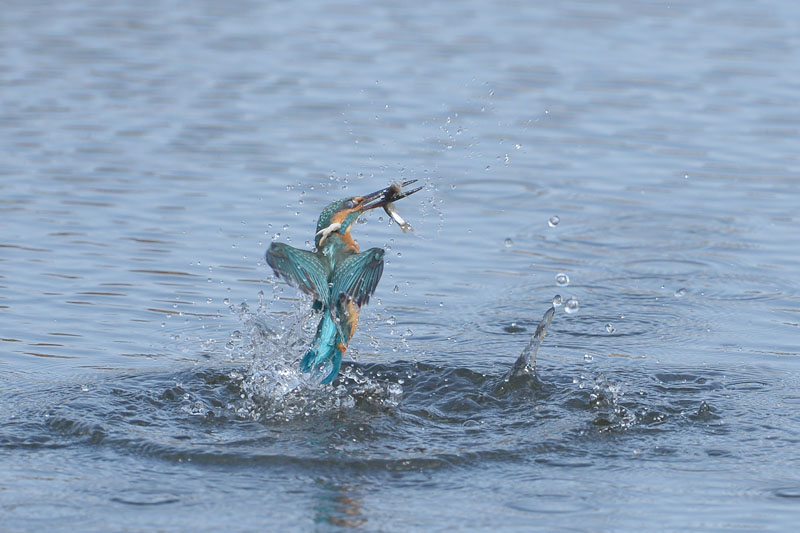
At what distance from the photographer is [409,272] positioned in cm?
755

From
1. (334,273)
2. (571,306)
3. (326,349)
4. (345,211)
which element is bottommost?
(571,306)

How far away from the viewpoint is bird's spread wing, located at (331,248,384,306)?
5.44 metres

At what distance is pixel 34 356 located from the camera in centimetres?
626

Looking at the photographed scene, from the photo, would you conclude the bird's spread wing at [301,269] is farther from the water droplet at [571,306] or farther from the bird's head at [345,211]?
the water droplet at [571,306]

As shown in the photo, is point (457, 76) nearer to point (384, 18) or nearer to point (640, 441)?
point (384, 18)

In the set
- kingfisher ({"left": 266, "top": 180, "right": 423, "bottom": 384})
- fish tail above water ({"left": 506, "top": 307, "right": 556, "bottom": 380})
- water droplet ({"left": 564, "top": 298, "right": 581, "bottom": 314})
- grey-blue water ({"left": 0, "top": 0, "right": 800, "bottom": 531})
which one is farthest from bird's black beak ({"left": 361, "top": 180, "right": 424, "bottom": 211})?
water droplet ({"left": 564, "top": 298, "right": 581, "bottom": 314})

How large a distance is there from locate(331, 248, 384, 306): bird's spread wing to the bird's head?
0.24 meters

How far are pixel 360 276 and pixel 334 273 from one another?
0.20m

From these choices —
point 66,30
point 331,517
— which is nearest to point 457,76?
point 66,30

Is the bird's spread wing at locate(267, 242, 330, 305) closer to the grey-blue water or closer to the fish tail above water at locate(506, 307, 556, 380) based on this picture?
the grey-blue water

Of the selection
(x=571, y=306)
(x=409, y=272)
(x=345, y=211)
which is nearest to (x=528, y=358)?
(x=571, y=306)

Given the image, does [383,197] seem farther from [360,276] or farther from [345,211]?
[360,276]

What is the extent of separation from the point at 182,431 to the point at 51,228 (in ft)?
10.7

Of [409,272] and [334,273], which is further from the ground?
[334,273]
